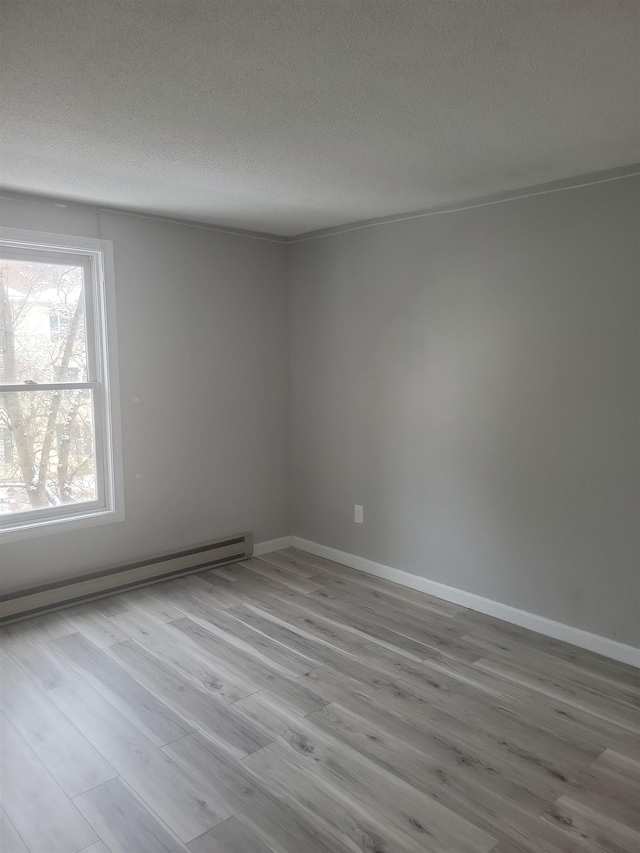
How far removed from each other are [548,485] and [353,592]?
53.8 inches

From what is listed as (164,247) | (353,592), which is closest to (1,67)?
(164,247)

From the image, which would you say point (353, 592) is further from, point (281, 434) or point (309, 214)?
point (309, 214)

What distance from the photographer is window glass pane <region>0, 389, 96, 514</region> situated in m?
3.53

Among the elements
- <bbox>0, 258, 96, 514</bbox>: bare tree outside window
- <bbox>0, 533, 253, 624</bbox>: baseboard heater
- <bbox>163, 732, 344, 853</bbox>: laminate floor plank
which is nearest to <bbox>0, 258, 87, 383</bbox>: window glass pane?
<bbox>0, 258, 96, 514</bbox>: bare tree outside window

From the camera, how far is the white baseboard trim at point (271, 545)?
15.1 feet

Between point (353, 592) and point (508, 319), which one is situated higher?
point (508, 319)

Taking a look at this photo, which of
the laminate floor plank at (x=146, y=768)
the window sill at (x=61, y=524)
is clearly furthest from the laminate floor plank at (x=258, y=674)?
the window sill at (x=61, y=524)

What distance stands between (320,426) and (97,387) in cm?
152

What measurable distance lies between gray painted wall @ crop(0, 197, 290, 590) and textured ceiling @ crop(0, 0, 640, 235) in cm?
69

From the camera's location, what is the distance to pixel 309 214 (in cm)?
380

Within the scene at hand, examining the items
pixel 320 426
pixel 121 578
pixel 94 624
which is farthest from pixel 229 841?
pixel 320 426

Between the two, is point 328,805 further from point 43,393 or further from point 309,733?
point 43,393

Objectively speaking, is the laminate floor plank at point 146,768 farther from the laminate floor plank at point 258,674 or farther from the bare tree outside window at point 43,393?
the bare tree outside window at point 43,393

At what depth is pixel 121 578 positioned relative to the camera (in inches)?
151
